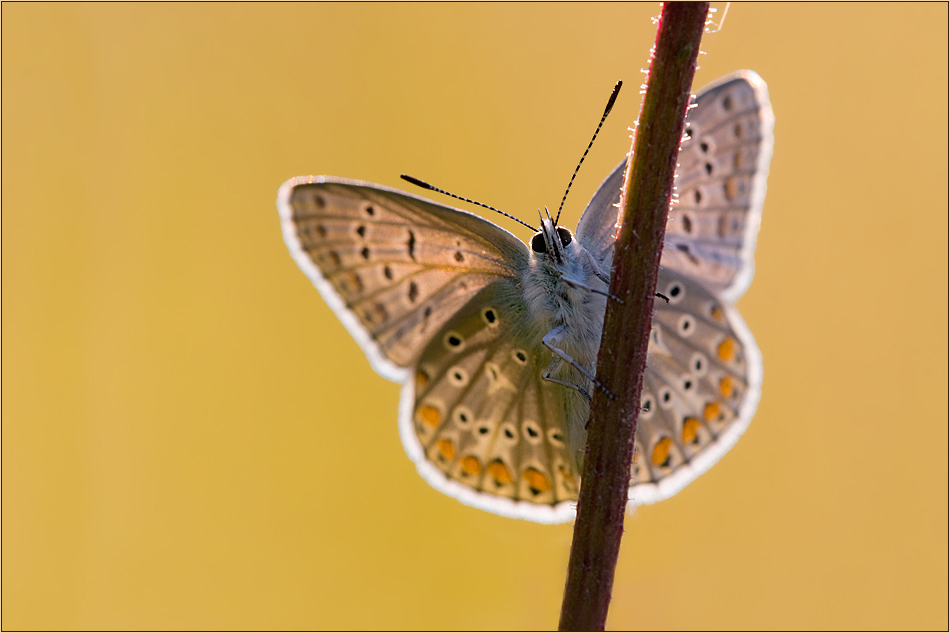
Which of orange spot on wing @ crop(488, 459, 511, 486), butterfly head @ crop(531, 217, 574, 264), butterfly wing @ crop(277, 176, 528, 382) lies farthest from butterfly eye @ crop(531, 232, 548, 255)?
orange spot on wing @ crop(488, 459, 511, 486)

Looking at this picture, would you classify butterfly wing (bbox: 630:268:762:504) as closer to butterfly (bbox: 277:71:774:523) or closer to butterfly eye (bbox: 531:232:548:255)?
butterfly (bbox: 277:71:774:523)

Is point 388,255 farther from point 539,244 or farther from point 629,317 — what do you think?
point 629,317

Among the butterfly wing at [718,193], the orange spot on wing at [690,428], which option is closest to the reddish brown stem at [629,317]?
the butterfly wing at [718,193]

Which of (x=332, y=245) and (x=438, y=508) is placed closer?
(x=332, y=245)

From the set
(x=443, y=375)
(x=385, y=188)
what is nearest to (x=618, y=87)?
(x=385, y=188)

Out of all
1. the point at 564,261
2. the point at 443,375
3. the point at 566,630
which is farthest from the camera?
the point at 443,375

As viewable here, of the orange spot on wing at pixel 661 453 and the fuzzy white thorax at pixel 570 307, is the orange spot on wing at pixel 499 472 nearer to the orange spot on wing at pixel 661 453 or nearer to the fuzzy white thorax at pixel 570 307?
the fuzzy white thorax at pixel 570 307

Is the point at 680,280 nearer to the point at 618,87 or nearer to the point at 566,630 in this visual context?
the point at 618,87
